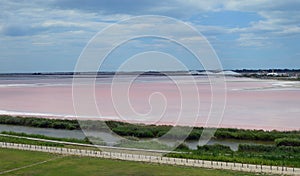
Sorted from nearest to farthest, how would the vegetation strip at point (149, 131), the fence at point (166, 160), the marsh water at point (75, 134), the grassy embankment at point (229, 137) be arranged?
1. the fence at point (166, 160)
2. the grassy embankment at point (229, 137)
3. the marsh water at point (75, 134)
4. the vegetation strip at point (149, 131)

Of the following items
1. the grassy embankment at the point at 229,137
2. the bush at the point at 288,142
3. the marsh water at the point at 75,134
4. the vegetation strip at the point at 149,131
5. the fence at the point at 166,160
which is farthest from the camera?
the vegetation strip at the point at 149,131

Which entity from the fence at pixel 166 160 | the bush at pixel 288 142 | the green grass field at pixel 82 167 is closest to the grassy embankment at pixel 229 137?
the bush at pixel 288 142

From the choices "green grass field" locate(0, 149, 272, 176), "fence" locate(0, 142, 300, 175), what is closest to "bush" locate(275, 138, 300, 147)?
"fence" locate(0, 142, 300, 175)

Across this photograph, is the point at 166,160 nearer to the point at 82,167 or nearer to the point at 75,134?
the point at 82,167

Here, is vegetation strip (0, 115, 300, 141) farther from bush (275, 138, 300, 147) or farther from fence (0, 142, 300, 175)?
fence (0, 142, 300, 175)

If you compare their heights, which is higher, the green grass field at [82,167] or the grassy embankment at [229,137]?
the grassy embankment at [229,137]

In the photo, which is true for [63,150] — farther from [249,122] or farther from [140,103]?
[140,103]

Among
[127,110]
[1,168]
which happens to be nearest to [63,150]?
[1,168]

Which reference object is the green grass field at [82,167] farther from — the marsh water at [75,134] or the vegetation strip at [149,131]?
the vegetation strip at [149,131]

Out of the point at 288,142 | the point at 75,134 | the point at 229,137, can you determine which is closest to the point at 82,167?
the point at 288,142
